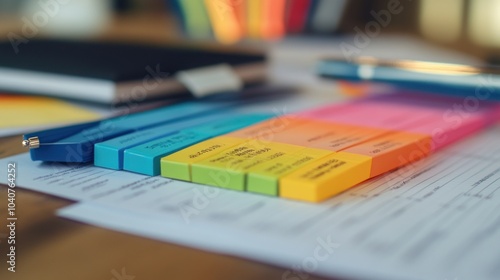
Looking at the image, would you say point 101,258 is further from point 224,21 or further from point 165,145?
point 224,21

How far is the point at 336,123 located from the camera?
579 mm

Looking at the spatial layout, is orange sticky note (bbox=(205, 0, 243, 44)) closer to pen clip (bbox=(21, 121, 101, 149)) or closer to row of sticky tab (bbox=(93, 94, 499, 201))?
row of sticky tab (bbox=(93, 94, 499, 201))

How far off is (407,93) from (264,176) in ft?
1.42

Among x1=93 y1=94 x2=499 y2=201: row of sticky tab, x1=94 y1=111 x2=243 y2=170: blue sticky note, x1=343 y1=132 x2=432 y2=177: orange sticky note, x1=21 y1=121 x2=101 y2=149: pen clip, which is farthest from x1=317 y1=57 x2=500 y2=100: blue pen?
x1=21 y1=121 x2=101 y2=149: pen clip

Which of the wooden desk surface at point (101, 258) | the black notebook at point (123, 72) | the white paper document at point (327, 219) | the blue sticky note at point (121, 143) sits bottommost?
the wooden desk surface at point (101, 258)

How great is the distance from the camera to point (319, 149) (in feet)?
1.53

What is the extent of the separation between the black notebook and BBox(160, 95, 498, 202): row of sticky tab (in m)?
0.16

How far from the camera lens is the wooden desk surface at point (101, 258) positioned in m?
0.31

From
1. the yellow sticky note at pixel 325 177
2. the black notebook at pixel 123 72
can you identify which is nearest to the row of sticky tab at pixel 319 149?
the yellow sticky note at pixel 325 177

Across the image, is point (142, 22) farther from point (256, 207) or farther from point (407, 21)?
point (256, 207)

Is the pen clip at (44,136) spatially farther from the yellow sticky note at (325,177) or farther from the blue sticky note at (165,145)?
the yellow sticky note at (325,177)

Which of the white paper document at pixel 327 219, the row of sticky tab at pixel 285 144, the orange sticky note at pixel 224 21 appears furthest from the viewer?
the orange sticky note at pixel 224 21

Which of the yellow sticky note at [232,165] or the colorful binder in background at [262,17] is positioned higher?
the colorful binder in background at [262,17]

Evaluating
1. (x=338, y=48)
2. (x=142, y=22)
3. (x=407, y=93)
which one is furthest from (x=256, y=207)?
(x=142, y=22)
